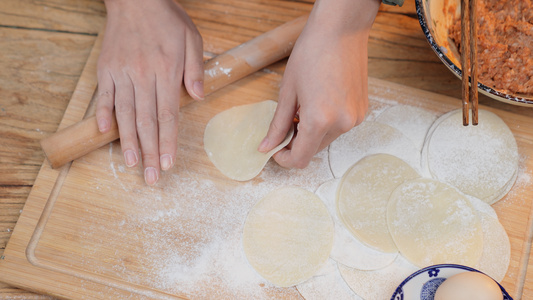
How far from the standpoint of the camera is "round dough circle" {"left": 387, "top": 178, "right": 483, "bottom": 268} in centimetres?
117

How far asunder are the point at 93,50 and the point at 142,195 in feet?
1.61

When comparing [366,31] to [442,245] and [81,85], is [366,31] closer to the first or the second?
[442,245]

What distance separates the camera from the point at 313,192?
4.08 feet

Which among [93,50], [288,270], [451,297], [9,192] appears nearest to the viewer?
[451,297]

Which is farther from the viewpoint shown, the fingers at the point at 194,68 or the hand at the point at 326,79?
the fingers at the point at 194,68

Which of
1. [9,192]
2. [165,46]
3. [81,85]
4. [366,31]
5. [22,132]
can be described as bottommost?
[9,192]

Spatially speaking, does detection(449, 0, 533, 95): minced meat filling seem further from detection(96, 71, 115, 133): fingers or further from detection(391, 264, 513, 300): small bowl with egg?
detection(96, 71, 115, 133): fingers

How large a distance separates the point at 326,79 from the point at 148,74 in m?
0.50

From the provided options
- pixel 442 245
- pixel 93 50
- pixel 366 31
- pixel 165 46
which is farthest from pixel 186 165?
pixel 442 245

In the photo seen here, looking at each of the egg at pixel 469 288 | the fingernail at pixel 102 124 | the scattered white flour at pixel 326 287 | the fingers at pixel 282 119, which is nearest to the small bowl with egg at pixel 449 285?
the egg at pixel 469 288

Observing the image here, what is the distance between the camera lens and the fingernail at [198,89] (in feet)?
4.07

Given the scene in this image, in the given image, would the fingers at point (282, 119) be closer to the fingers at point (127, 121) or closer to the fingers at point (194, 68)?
the fingers at point (194, 68)

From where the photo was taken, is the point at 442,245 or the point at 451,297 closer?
the point at 451,297

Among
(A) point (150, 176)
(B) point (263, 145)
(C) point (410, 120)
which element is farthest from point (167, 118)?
(C) point (410, 120)
